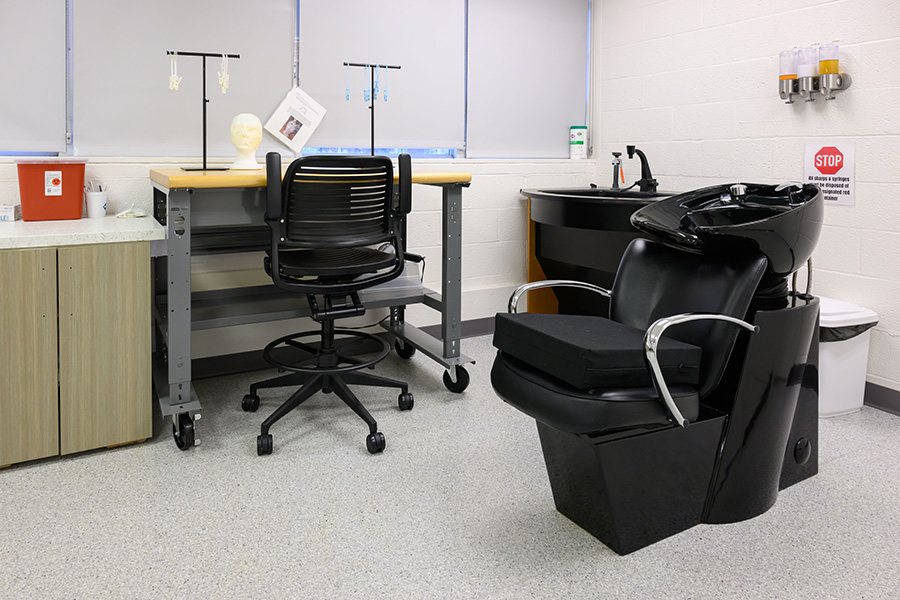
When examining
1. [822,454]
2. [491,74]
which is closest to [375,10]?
[491,74]

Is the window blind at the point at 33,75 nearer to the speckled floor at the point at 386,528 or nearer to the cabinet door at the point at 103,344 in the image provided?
the cabinet door at the point at 103,344

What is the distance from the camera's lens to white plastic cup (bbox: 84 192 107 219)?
282 centimetres

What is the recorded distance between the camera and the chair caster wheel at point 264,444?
96.0 inches

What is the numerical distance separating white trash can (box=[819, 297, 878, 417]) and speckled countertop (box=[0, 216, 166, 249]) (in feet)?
8.86

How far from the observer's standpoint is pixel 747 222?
1.91 m

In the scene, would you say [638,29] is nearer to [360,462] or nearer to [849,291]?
[849,291]

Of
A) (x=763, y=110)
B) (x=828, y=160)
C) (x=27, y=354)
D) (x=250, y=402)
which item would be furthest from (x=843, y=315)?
(x=27, y=354)

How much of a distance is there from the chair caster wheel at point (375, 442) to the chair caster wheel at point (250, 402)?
2.12 feet

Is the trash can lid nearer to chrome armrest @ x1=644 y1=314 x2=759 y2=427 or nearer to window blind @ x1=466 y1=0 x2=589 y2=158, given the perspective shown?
chrome armrest @ x1=644 y1=314 x2=759 y2=427

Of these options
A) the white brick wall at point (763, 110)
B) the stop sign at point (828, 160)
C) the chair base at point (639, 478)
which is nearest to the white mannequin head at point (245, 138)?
the chair base at point (639, 478)

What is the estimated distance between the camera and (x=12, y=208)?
2611mm

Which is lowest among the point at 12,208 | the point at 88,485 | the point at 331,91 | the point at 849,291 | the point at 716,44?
the point at 88,485

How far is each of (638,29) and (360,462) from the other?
3.13m

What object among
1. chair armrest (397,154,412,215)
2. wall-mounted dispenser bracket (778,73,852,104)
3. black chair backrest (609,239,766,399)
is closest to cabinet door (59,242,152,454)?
chair armrest (397,154,412,215)
